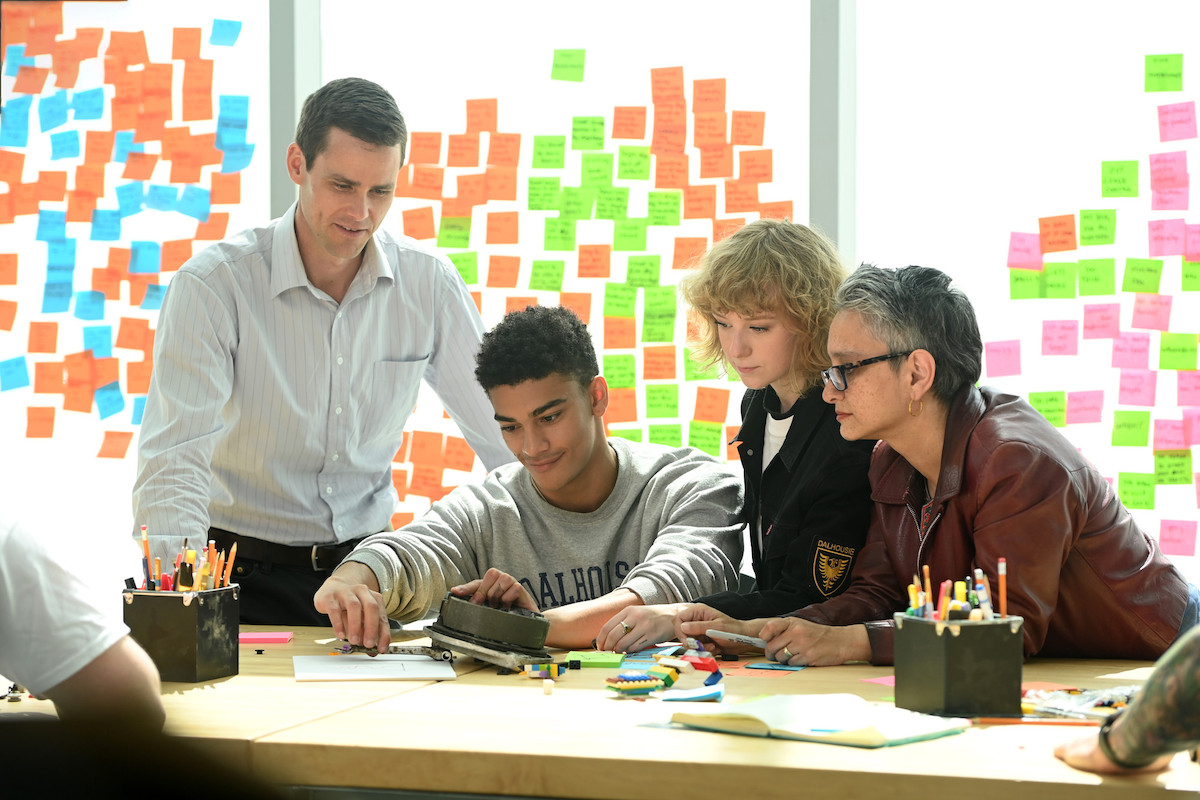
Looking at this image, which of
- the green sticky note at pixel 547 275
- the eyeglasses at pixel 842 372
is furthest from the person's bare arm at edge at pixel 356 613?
the green sticky note at pixel 547 275

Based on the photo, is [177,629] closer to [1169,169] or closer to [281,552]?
[281,552]

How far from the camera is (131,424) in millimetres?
3539

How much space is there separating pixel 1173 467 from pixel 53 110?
3314mm

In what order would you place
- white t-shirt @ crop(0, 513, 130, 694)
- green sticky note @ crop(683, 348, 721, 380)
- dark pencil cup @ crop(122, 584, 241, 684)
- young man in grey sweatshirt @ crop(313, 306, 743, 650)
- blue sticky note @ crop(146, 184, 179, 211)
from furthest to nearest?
blue sticky note @ crop(146, 184, 179, 211) < green sticky note @ crop(683, 348, 721, 380) < young man in grey sweatshirt @ crop(313, 306, 743, 650) < dark pencil cup @ crop(122, 584, 241, 684) < white t-shirt @ crop(0, 513, 130, 694)

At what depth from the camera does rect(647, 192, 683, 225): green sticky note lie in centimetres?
317

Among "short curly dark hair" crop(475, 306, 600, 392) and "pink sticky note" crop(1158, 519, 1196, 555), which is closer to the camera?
"short curly dark hair" crop(475, 306, 600, 392)

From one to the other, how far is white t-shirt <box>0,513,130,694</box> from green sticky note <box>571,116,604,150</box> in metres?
2.31

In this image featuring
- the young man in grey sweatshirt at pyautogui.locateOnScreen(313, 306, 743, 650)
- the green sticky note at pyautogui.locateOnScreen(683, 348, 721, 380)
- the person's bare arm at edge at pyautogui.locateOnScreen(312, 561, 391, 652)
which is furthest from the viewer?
the green sticky note at pyautogui.locateOnScreen(683, 348, 721, 380)

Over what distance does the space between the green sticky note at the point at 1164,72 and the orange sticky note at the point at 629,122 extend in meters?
1.27

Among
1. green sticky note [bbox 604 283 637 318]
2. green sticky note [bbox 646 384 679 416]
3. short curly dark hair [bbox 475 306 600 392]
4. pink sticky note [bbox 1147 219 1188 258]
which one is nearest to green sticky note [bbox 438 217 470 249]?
green sticky note [bbox 604 283 637 318]

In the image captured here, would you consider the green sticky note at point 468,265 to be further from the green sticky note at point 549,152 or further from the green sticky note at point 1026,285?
the green sticky note at point 1026,285

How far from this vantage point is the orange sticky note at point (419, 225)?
3.34m

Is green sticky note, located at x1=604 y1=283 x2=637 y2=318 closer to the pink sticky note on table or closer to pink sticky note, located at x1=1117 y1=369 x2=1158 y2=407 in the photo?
pink sticky note, located at x1=1117 y1=369 x2=1158 y2=407

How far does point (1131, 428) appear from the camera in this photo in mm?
2910
